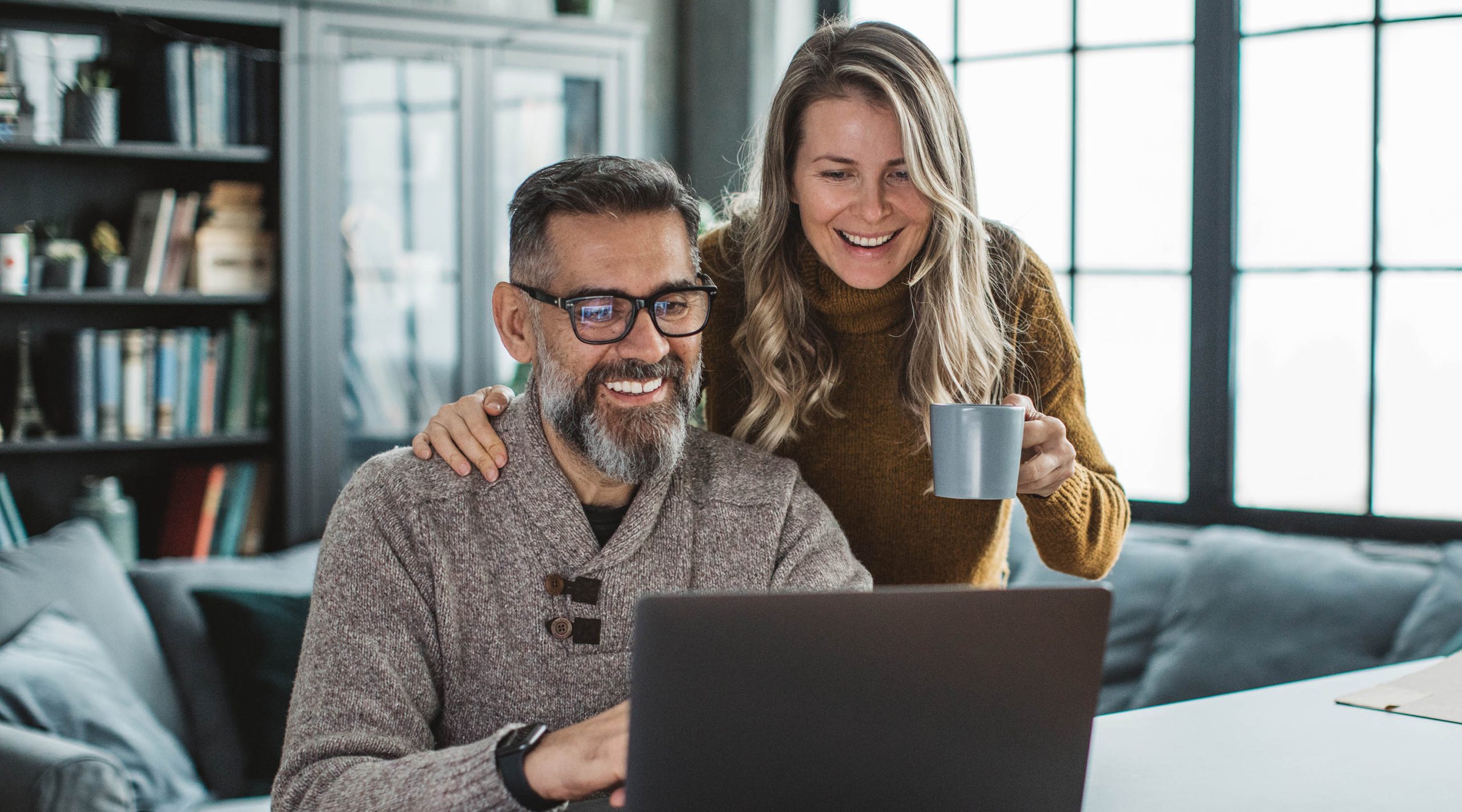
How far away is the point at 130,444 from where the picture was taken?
10.4ft

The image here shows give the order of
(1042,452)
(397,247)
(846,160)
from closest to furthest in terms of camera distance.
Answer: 1. (1042,452)
2. (846,160)
3. (397,247)

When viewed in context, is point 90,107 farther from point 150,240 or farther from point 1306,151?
point 1306,151

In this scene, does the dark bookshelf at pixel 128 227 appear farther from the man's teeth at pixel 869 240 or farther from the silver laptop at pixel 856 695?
the silver laptop at pixel 856 695

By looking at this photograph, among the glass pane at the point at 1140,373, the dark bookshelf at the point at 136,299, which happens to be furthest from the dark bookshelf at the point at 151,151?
the glass pane at the point at 1140,373

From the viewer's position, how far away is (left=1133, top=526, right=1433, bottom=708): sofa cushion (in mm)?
2562

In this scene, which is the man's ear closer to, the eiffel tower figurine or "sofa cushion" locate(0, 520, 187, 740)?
"sofa cushion" locate(0, 520, 187, 740)

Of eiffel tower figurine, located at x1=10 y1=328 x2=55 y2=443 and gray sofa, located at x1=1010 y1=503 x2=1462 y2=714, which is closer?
gray sofa, located at x1=1010 y1=503 x2=1462 y2=714

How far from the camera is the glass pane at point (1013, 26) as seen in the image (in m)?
3.54

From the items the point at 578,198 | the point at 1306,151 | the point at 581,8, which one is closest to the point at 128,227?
the point at 581,8

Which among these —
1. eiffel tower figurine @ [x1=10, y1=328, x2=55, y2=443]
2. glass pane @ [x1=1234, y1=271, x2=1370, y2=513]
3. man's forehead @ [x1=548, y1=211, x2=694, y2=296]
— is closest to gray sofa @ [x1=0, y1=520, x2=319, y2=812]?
eiffel tower figurine @ [x1=10, y1=328, x2=55, y2=443]

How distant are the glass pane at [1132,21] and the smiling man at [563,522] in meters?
2.27

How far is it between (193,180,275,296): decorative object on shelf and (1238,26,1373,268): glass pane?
2555mm

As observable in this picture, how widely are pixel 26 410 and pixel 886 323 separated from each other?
2.43 metres

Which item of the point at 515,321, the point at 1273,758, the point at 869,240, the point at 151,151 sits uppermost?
the point at 151,151
